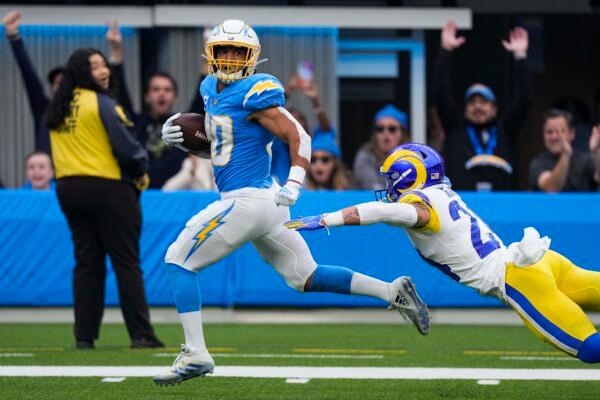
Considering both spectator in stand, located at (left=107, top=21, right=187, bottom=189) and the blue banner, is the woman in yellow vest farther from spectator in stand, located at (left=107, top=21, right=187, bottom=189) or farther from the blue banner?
spectator in stand, located at (left=107, top=21, right=187, bottom=189)

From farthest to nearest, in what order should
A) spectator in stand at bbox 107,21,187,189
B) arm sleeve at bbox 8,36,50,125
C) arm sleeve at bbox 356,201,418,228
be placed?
spectator in stand at bbox 107,21,187,189 → arm sleeve at bbox 8,36,50,125 → arm sleeve at bbox 356,201,418,228

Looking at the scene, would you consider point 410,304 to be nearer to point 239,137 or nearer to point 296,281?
point 296,281

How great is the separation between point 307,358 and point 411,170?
184 centimetres

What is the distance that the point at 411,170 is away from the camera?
599 cm

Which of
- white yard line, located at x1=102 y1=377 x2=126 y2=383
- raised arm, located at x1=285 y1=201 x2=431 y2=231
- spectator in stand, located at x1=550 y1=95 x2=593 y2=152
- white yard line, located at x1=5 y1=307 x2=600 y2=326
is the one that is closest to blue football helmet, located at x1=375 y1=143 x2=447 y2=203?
raised arm, located at x1=285 y1=201 x2=431 y2=231

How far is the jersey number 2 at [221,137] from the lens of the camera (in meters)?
6.29

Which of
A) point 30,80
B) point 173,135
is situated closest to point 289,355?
point 173,135

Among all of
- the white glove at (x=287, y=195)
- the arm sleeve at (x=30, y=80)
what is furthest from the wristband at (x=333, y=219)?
the arm sleeve at (x=30, y=80)

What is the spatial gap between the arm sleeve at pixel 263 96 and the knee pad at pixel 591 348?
5.77ft

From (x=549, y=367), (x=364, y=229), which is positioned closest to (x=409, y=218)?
(x=549, y=367)

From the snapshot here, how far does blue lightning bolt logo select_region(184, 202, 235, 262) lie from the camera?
615 cm

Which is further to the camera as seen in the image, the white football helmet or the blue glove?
the white football helmet

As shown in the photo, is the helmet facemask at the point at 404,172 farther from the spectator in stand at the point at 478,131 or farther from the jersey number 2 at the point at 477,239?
the spectator in stand at the point at 478,131

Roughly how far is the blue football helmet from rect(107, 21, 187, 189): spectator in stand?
4.15m
